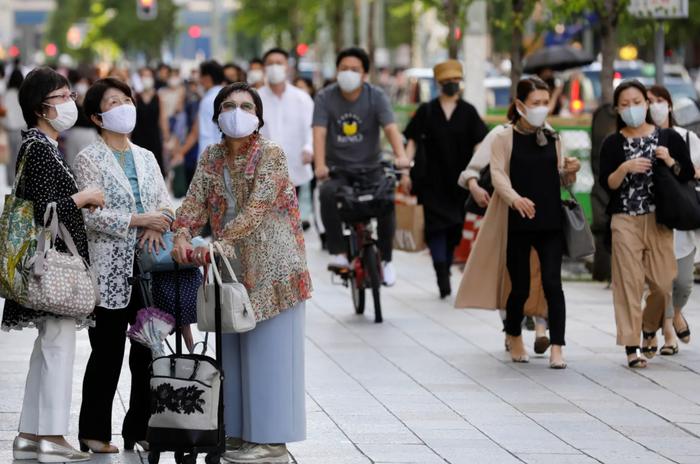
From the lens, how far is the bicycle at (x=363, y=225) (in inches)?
514

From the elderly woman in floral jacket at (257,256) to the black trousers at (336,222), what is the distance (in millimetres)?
5376

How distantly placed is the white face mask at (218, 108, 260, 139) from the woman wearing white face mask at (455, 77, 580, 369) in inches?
127

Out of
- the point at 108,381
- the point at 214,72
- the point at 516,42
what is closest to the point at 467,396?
the point at 108,381

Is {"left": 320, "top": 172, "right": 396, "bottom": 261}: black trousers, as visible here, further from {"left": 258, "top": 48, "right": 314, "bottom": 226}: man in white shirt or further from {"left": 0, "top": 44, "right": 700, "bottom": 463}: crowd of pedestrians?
{"left": 258, "top": 48, "right": 314, "bottom": 226}: man in white shirt

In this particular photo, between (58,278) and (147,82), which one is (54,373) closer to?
(58,278)

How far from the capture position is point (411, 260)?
705 inches

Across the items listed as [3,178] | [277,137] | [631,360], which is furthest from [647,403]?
[3,178]

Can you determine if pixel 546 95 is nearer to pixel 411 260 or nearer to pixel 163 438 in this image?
pixel 163 438

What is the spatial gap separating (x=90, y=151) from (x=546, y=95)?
3543 mm

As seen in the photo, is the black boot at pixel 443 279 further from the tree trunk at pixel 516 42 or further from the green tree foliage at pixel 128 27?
the green tree foliage at pixel 128 27

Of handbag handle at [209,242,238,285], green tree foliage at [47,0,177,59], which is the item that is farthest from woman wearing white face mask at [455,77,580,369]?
green tree foliage at [47,0,177,59]

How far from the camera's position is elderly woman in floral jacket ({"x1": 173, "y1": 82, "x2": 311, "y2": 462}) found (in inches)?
300

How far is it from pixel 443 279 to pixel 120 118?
689cm

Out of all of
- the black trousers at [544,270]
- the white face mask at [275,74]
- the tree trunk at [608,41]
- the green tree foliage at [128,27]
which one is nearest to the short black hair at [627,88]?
the black trousers at [544,270]
